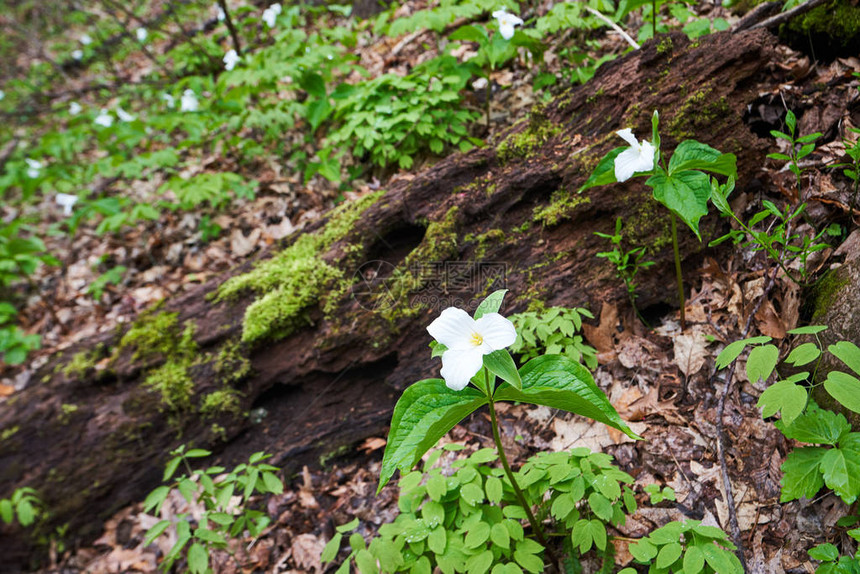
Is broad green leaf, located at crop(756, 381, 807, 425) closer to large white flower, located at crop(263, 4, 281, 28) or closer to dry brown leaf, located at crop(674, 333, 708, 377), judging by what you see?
dry brown leaf, located at crop(674, 333, 708, 377)

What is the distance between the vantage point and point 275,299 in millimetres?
2600

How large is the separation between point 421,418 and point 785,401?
0.95 metres

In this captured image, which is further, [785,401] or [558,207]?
[558,207]

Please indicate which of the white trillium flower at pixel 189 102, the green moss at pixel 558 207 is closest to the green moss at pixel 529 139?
the green moss at pixel 558 207

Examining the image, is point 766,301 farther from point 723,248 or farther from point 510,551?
point 510,551

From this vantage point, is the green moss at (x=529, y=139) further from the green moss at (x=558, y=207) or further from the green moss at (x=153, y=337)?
the green moss at (x=153, y=337)

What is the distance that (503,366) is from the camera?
1111 millimetres

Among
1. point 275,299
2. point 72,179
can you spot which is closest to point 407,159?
point 275,299

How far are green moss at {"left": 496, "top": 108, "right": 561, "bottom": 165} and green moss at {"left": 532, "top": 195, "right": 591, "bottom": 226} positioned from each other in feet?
1.02

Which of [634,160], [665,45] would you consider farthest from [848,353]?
[665,45]

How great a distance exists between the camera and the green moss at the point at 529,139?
2.43 meters

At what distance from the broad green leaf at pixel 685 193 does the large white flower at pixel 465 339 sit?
836mm

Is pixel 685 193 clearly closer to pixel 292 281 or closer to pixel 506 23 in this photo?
pixel 506 23

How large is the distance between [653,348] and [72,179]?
17.0 ft
